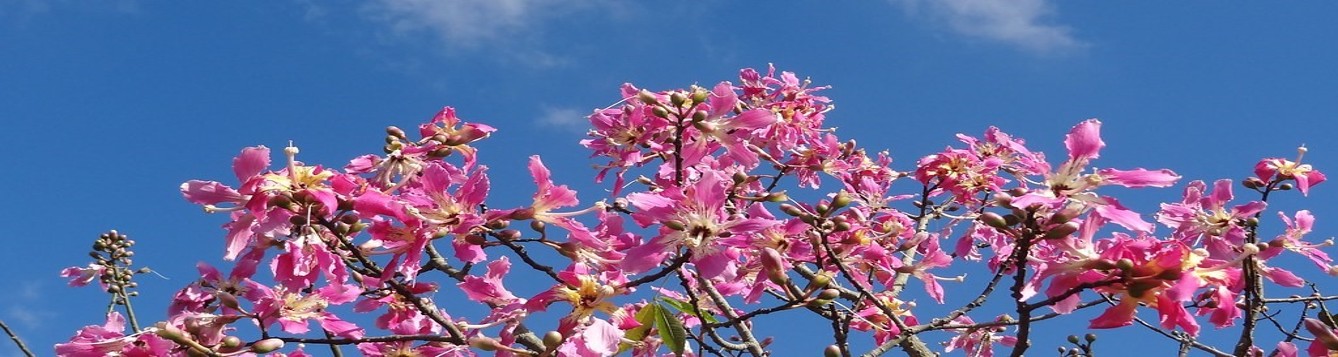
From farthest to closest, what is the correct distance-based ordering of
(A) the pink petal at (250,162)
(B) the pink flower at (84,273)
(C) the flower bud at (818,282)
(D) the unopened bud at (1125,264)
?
(B) the pink flower at (84,273), (C) the flower bud at (818,282), (A) the pink petal at (250,162), (D) the unopened bud at (1125,264)

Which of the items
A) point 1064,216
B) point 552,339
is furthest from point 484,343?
point 1064,216

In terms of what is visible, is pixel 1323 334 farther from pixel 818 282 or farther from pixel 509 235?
pixel 509 235

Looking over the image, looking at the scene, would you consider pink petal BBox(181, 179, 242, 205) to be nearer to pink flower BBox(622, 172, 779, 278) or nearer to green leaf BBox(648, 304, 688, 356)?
pink flower BBox(622, 172, 779, 278)

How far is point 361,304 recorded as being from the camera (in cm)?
230

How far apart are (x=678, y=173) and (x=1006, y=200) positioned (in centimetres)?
94

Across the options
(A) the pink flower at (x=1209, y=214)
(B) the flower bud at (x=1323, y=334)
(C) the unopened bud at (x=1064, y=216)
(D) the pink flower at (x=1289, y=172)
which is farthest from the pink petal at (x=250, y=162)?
(D) the pink flower at (x=1289, y=172)

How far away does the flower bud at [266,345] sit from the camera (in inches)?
72.7

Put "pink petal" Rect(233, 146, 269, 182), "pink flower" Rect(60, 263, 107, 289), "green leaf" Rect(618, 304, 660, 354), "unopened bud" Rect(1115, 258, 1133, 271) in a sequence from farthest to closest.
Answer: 1. "pink flower" Rect(60, 263, 107, 289)
2. "green leaf" Rect(618, 304, 660, 354)
3. "pink petal" Rect(233, 146, 269, 182)
4. "unopened bud" Rect(1115, 258, 1133, 271)

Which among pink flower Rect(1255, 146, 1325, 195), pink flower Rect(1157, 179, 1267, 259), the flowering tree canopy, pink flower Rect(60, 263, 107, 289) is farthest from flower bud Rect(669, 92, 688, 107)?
pink flower Rect(60, 263, 107, 289)

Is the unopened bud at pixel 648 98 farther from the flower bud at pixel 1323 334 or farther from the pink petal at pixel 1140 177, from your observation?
the flower bud at pixel 1323 334

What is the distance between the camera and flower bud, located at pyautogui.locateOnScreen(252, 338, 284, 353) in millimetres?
1846

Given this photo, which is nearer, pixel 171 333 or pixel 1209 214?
pixel 171 333

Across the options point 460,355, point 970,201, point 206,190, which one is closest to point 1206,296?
point 970,201

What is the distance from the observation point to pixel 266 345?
6.07ft
